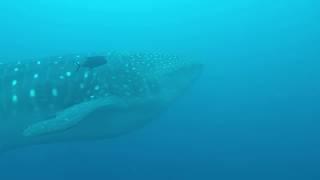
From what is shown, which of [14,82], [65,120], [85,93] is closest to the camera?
[65,120]

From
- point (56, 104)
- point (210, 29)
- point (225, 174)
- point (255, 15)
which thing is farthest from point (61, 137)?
point (255, 15)

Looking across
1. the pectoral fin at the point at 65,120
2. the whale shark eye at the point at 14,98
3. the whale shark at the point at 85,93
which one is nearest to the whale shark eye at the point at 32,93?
the whale shark at the point at 85,93

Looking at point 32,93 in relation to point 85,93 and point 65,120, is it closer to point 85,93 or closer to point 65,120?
point 85,93

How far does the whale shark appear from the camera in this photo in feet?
22.7

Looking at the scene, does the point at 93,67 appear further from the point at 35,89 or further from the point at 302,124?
the point at 302,124

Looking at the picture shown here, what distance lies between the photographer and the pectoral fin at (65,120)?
6082mm

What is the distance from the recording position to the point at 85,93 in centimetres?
693

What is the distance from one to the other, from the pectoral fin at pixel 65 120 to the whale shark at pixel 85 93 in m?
0.03

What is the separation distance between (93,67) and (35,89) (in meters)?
0.90

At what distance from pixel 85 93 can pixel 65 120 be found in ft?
2.74

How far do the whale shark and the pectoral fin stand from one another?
1.1 inches

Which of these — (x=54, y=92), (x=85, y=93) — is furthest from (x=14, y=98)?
(x=85, y=93)

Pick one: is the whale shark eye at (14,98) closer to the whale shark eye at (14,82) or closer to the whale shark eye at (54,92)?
the whale shark eye at (14,82)

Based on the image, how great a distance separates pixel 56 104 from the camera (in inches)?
272
